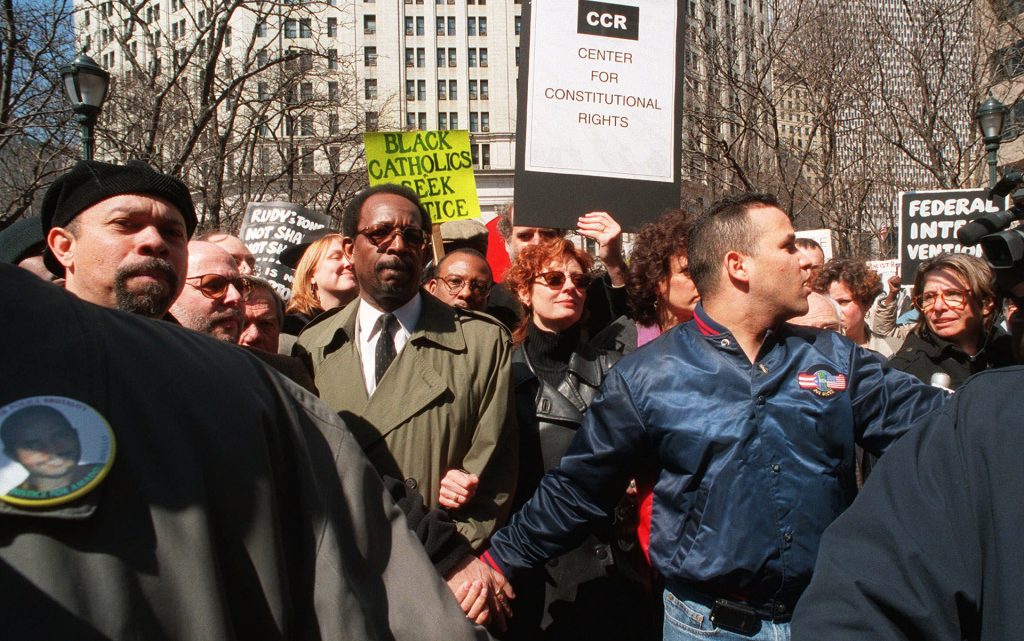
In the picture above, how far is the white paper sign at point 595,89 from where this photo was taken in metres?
4.14

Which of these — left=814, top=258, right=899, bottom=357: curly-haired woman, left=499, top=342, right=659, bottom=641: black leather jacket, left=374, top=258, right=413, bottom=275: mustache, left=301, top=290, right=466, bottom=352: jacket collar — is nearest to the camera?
left=301, top=290, right=466, bottom=352: jacket collar

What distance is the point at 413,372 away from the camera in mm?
2777

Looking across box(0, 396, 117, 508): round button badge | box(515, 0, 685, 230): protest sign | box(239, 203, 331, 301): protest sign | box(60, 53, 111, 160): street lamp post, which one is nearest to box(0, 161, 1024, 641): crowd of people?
box(0, 396, 117, 508): round button badge

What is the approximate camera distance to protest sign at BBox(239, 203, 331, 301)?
7.08 metres

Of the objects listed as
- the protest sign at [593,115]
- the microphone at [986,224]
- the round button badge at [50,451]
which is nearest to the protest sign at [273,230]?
the protest sign at [593,115]

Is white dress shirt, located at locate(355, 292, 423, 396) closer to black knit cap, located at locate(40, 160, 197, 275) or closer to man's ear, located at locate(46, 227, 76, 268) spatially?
black knit cap, located at locate(40, 160, 197, 275)

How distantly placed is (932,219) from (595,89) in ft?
17.4

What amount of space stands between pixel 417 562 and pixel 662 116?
3411 millimetres

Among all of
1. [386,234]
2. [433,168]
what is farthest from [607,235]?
[433,168]

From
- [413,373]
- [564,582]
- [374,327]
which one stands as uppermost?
[374,327]

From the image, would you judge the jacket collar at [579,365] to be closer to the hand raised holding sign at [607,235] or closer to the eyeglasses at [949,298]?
the hand raised holding sign at [607,235]

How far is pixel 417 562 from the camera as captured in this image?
50.1 inches

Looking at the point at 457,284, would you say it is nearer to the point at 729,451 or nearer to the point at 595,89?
the point at 595,89

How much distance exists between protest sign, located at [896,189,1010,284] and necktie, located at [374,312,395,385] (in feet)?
21.0
